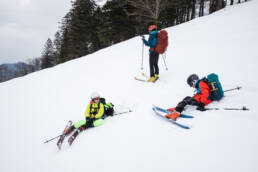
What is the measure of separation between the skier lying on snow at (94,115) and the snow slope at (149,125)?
9.2 inches

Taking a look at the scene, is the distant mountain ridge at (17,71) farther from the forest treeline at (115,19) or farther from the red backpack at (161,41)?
the red backpack at (161,41)

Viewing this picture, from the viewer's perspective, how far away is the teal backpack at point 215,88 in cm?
348

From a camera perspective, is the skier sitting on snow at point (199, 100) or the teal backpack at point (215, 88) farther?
the teal backpack at point (215, 88)

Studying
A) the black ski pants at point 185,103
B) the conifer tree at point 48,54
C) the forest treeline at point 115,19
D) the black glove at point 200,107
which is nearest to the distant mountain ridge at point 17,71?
the conifer tree at point 48,54

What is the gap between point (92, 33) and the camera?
1083 inches

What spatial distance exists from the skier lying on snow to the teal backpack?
2974mm

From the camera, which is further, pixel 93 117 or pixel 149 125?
pixel 93 117

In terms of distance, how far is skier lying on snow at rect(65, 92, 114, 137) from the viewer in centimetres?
380

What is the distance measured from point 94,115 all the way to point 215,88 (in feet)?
11.3

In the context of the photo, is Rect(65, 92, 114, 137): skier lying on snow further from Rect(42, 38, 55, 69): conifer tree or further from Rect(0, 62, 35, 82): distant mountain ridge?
Rect(0, 62, 35, 82): distant mountain ridge

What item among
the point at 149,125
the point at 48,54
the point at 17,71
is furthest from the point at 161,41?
the point at 17,71

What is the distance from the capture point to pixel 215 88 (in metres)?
3.47

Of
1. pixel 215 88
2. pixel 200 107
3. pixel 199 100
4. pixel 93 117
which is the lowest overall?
pixel 93 117

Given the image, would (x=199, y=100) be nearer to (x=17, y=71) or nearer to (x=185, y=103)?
(x=185, y=103)
